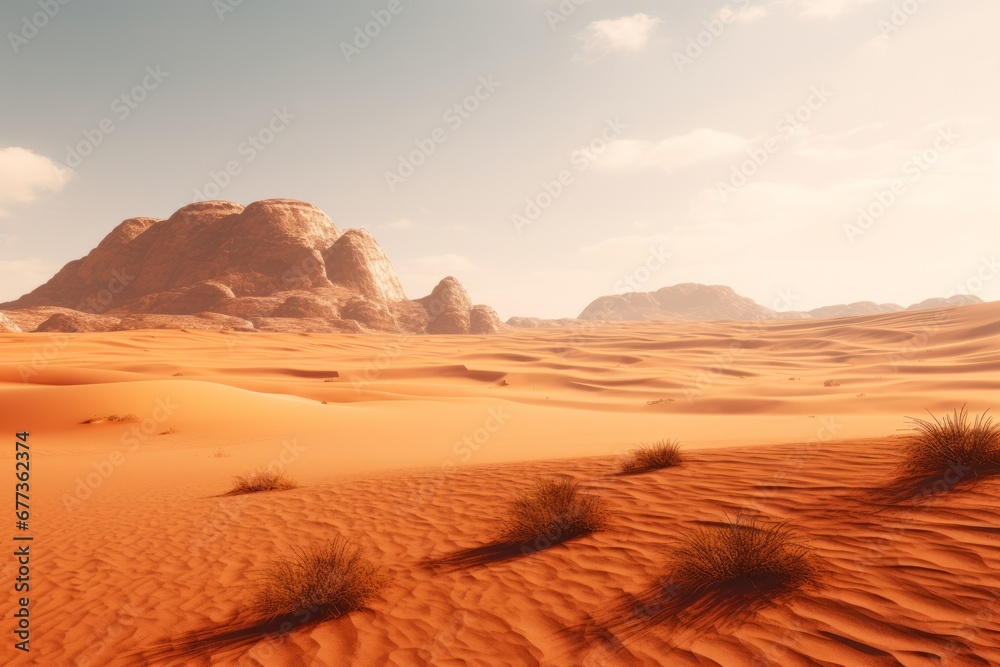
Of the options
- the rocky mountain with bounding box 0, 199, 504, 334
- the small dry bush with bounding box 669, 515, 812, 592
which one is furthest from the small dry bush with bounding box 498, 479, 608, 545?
the rocky mountain with bounding box 0, 199, 504, 334

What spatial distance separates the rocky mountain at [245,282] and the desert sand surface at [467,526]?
47.5 m

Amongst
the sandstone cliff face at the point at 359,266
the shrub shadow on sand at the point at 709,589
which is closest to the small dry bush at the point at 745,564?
the shrub shadow on sand at the point at 709,589

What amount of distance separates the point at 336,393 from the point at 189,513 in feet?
49.6

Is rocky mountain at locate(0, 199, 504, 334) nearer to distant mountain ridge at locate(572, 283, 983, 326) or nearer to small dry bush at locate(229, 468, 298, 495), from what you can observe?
small dry bush at locate(229, 468, 298, 495)

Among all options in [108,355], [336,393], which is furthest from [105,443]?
[108,355]

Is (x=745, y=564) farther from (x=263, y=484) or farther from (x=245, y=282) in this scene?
(x=245, y=282)

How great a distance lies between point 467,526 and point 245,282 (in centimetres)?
7574

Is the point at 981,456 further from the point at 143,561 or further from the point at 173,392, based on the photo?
the point at 173,392

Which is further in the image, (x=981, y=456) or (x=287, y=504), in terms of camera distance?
(x=287, y=504)

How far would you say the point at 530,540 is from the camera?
225 inches

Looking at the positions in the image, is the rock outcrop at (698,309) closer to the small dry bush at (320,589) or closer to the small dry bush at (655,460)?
the small dry bush at (655,460)

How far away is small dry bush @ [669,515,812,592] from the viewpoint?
161 inches

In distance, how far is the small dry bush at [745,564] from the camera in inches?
161

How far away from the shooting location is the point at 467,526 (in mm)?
6625
